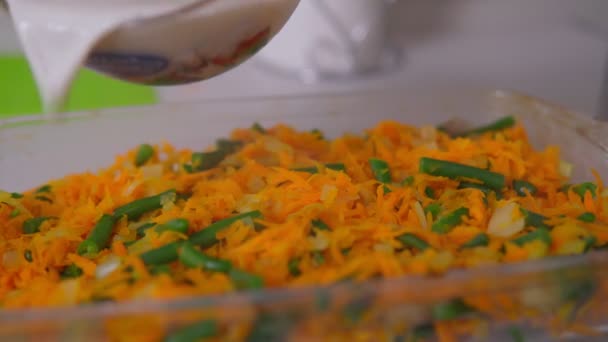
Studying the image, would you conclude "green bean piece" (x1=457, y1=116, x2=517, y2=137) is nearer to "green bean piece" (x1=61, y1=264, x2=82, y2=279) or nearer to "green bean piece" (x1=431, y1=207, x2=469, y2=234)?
"green bean piece" (x1=431, y1=207, x2=469, y2=234)

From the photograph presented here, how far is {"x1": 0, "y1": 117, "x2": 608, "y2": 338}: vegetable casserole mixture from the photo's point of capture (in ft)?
2.81

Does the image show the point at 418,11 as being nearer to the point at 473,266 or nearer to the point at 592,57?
the point at 592,57

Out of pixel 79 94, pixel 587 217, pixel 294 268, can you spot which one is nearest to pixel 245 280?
pixel 294 268

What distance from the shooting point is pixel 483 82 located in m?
1.90

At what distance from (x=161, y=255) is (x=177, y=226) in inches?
2.4

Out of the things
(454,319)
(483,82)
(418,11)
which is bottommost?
(454,319)

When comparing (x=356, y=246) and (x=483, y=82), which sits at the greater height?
(x=483, y=82)

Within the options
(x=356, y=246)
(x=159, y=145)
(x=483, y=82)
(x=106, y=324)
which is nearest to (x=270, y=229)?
(x=356, y=246)

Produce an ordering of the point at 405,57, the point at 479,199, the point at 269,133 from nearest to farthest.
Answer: the point at 479,199 < the point at 269,133 < the point at 405,57

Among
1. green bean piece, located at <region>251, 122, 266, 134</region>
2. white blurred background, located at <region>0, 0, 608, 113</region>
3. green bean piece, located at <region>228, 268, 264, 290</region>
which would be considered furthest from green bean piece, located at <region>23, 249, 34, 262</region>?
white blurred background, located at <region>0, 0, 608, 113</region>

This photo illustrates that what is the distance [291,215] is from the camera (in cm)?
98

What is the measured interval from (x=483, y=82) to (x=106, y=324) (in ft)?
4.71

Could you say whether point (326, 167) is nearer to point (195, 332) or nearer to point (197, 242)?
point (197, 242)

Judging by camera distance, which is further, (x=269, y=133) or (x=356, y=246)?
(x=269, y=133)
